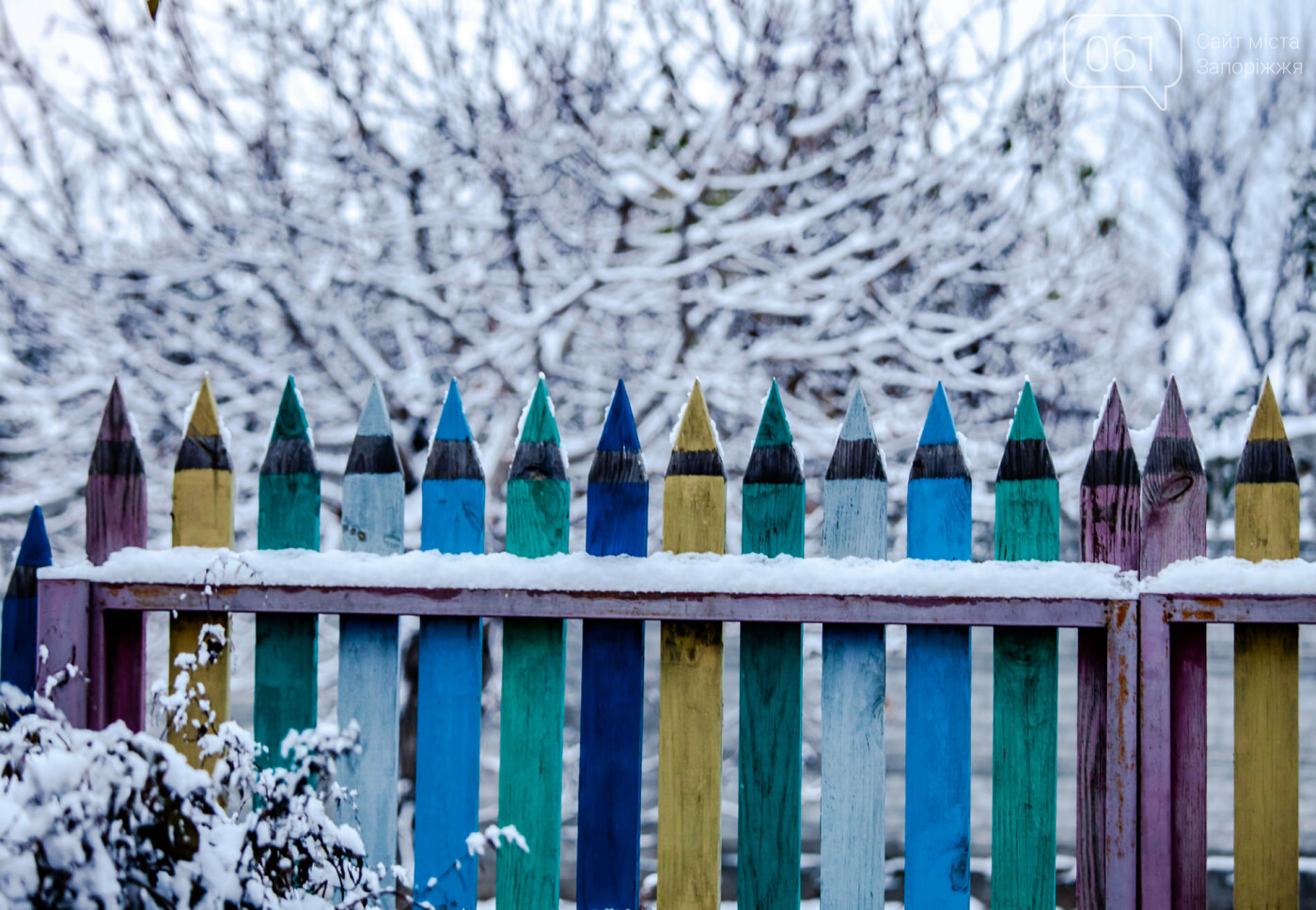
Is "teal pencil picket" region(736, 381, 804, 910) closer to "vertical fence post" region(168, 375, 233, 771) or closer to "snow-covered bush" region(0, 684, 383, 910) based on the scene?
"snow-covered bush" region(0, 684, 383, 910)

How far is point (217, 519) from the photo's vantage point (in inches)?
73.2

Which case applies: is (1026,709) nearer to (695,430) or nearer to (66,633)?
(695,430)

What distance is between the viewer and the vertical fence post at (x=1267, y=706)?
1.75 metres

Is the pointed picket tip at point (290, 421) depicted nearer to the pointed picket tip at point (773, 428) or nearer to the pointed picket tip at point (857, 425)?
the pointed picket tip at point (773, 428)

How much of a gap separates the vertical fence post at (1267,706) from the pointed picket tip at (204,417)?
7.01 ft

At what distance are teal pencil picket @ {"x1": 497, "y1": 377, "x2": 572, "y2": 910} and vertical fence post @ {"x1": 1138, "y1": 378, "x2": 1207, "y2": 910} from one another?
1162mm

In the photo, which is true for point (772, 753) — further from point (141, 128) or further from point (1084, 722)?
point (141, 128)

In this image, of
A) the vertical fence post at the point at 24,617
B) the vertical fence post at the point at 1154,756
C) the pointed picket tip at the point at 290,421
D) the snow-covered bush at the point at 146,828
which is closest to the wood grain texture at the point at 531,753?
the snow-covered bush at the point at 146,828

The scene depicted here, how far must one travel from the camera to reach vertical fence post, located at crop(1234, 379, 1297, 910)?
5.73ft

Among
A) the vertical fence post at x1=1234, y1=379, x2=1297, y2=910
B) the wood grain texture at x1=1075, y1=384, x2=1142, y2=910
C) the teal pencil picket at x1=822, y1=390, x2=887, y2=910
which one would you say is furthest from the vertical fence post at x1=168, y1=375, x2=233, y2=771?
the vertical fence post at x1=1234, y1=379, x2=1297, y2=910

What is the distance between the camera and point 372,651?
1840mm

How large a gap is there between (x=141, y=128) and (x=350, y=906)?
3.21m

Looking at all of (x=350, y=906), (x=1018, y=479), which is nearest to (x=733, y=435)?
(x=1018, y=479)

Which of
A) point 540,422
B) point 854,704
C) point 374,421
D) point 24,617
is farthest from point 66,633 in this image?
point 854,704
